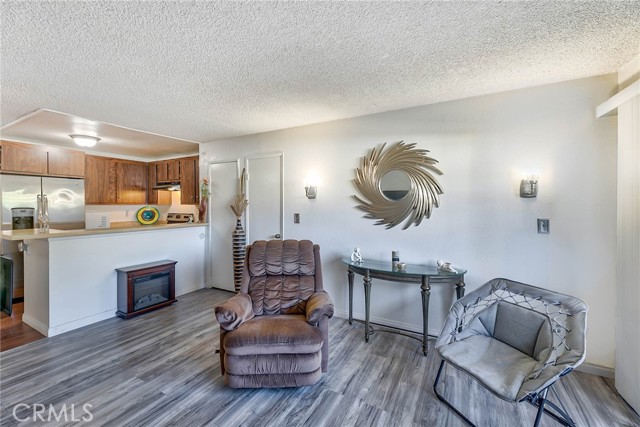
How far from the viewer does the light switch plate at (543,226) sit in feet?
7.89

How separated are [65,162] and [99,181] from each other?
60cm

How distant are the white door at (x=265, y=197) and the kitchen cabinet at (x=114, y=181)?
3.06 meters

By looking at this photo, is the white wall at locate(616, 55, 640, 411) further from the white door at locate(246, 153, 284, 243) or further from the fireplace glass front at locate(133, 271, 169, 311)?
the fireplace glass front at locate(133, 271, 169, 311)

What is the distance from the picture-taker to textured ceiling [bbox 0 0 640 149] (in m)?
1.48

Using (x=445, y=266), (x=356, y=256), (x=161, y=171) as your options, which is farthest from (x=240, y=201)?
(x=445, y=266)

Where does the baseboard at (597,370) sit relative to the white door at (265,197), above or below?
below

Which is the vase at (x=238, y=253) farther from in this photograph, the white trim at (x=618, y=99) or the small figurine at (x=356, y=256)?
the white trim at (x=618, y=99)

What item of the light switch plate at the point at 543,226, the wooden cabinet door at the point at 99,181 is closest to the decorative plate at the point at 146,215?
the wooden cabinet door at the point at 99,181

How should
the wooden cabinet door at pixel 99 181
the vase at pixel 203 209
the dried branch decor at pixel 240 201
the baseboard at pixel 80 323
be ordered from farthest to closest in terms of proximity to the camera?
the wooden cabinet door at pixel 99 181 → the vase at pixel 203 209 → the dried branch decor at pixel 240 201 → the baseboard at pixel 80 323

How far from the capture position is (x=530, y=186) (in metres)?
2.41

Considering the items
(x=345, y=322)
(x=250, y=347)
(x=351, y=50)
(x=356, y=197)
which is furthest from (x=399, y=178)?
(x=250, y=347)

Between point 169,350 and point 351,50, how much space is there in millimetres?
3081

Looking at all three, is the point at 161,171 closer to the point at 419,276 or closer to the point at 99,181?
the point at 99,181

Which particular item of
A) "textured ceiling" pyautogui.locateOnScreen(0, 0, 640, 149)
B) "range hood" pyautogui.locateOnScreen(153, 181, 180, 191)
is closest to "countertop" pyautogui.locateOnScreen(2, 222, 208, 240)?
"textured ceiling" pyautogui.locateOnScreen(0, 0, 640, 149)
